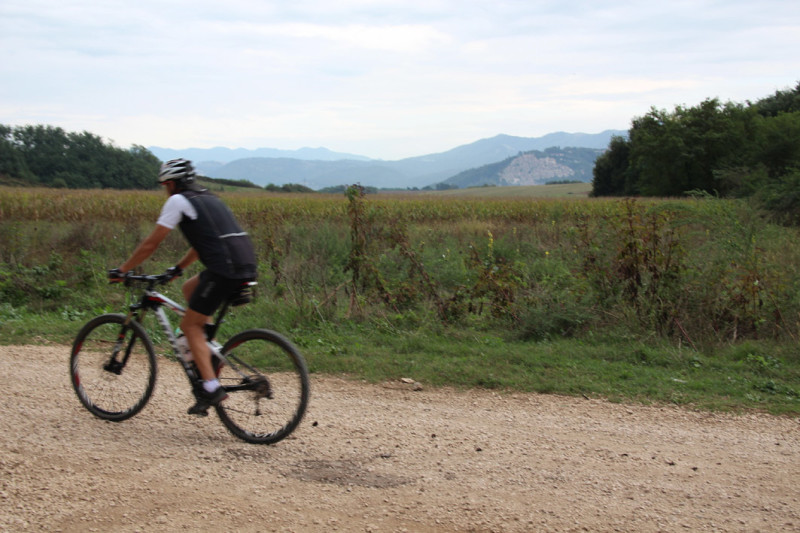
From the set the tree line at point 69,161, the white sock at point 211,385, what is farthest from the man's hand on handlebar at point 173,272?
the tree line at point 69,161

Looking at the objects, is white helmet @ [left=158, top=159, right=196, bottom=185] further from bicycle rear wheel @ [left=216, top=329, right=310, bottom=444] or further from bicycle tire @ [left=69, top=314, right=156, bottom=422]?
bicycle tire @ [left=69, top=314, right=156, bottom=422]

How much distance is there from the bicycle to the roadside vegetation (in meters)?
2.22

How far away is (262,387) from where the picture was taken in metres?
4.79

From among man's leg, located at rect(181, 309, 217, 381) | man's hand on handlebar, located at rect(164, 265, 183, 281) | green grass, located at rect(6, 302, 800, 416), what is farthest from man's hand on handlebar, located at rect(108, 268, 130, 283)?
green grass, located at rect(6, 302, 800, 416)

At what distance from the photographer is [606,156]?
245 feet

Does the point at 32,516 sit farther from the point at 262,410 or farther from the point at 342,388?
the point at 342,388

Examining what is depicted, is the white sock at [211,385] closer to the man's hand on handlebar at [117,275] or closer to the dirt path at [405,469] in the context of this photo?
the dirt path at [405,469]

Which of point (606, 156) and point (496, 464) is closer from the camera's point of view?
point (496, 464)

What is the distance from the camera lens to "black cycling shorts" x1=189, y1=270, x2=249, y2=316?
4551 mm

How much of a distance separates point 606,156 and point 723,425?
74.3 m

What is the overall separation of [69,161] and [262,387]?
65371mm

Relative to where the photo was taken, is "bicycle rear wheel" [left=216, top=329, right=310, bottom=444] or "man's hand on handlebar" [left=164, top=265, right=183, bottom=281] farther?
"man's hand on handlebar" [left=164, top=265, right=183, bottom=281]

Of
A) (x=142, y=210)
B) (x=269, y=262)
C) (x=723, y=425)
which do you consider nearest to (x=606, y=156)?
(x=142, y=210)

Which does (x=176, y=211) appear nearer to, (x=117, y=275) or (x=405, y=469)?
(x=117, y=275)
